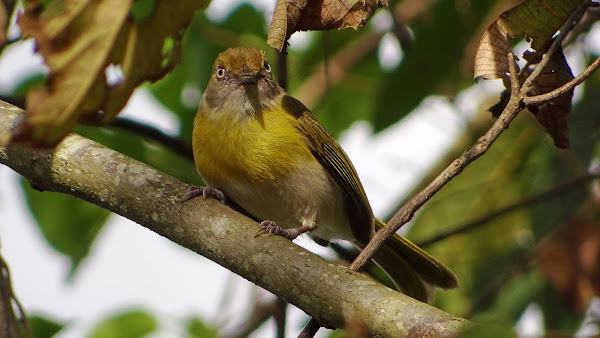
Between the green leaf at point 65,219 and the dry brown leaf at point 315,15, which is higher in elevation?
the dry brown leaf at point 315,15

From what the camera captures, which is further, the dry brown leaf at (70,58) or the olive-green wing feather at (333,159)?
the olive-green wing feather at (333,159)

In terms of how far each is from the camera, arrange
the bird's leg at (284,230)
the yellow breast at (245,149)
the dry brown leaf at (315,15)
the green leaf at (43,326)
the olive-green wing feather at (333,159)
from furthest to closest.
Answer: the olive-green wing feather at (333,159) < the yellow breast at (245,149) < the green leaf at (43,326) < the bird's leg at (284,230) < the dry brown leaf at (315,15)

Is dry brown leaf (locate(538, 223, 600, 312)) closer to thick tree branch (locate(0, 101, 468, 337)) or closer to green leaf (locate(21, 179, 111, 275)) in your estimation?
thick tree branch (locate(0, 101, 468, 337))

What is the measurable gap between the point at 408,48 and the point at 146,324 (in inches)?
82.7

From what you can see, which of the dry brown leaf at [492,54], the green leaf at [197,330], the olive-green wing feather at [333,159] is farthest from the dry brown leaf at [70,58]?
the green leaf at [197,330]

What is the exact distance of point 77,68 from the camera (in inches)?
68.8

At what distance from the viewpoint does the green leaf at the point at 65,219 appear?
13.2 feet

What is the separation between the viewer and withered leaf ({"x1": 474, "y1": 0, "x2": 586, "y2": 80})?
2.49 meters

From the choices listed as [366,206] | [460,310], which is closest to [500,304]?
[460,310]

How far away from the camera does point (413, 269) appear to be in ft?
13.9

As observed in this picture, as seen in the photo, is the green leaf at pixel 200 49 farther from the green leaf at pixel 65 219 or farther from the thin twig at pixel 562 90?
the thin twig at pixel 562 90

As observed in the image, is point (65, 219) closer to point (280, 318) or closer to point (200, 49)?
point (200, 49)

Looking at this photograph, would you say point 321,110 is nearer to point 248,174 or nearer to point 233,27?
point 233,27

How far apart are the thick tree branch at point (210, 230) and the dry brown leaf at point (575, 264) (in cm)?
180
